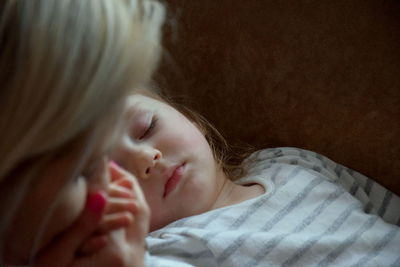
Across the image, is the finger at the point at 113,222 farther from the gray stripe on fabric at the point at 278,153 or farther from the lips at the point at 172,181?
the gray stripe on fabric at the point at 278,153

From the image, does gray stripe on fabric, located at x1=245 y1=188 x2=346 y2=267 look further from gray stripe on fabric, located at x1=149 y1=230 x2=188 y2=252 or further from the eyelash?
the eyelash

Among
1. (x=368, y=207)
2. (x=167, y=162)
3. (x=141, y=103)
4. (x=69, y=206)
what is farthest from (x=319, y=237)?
(x=69, y=206)

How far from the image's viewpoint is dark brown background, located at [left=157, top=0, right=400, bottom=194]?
1.04m

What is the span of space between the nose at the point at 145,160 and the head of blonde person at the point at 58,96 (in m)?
0.32

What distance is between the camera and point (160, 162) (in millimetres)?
925

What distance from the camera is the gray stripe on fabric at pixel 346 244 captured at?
91 cm

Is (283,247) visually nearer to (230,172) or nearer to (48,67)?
(230,172)

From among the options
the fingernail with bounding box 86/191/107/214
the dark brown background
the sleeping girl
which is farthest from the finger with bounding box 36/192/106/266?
the dark brown background

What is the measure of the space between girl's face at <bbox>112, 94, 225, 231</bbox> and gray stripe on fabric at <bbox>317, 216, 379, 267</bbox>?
23 cm

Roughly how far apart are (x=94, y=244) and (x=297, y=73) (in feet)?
2.08

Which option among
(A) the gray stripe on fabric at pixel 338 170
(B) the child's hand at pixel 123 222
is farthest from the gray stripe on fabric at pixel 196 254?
(A) the gray stripe on fabric at pixel 338 170

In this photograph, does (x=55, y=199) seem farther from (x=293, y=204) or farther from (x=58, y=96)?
(x=293, y=204)

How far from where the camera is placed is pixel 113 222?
627 millimetres

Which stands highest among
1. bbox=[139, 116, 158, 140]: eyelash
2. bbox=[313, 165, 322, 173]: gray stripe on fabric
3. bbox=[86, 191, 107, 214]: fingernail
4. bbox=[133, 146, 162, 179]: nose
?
bbox=[86, 191, 107, 214]: fingernail
